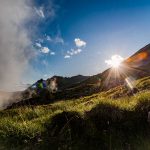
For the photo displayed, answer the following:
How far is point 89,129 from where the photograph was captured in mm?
9766

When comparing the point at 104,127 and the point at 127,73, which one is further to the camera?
the point at 127,73

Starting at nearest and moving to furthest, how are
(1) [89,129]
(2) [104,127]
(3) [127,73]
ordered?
(1) [89,129]
(2) [104,127]
(3) [127,73]

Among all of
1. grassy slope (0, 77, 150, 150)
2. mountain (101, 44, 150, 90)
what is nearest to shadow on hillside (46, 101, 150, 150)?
grassy slope (0, 77, 150, 150)

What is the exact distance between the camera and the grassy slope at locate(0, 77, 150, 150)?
29.7ft

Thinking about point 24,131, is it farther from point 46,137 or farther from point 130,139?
point 130,139

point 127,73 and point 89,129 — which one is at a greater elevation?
point 127,73

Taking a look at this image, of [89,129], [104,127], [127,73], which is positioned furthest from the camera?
[127,73]

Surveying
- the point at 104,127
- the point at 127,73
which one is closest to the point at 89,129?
the point at 104,127

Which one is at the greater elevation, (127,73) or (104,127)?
(127,73)

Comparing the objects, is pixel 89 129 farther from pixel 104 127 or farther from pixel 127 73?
pixel 127 73

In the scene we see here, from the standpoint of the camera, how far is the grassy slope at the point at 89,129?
29.7 ft

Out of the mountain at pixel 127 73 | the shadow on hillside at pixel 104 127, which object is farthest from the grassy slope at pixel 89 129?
the mountain at pixel 127 73

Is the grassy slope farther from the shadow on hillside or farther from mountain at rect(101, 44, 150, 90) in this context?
mountain at rect(101, 44, 150, 90)

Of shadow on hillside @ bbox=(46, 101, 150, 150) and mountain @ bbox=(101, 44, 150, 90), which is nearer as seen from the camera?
shadow on hillside @ bbox=(46, 101, 150, 150)
